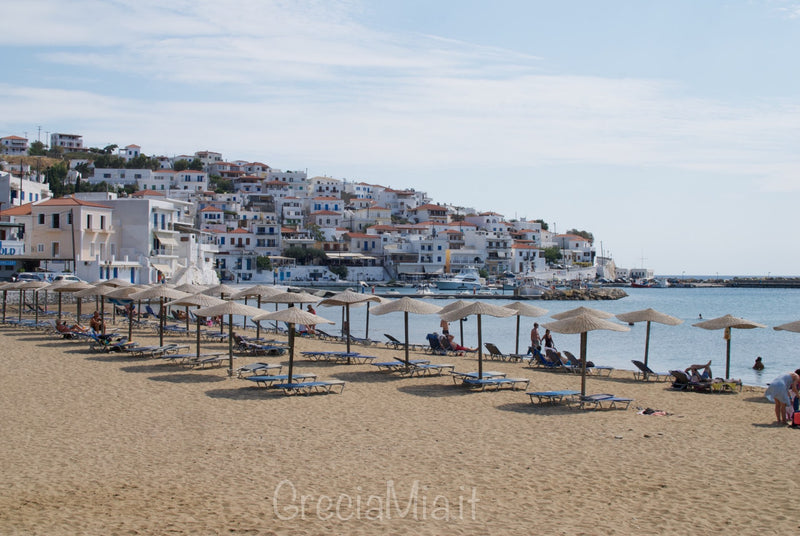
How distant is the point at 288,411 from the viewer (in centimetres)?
1239

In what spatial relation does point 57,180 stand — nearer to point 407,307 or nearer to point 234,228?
point 234,228

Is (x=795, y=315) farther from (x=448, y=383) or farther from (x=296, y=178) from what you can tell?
(x=296, y=178)

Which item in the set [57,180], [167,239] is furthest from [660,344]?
[57,180]

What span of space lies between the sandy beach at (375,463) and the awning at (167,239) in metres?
36.9

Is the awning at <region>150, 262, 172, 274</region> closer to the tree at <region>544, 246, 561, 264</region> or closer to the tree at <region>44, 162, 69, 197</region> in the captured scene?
the tree at <region>44, 162, 69, 197</region>

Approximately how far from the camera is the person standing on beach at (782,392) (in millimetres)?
11859

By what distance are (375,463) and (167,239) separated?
149 feet

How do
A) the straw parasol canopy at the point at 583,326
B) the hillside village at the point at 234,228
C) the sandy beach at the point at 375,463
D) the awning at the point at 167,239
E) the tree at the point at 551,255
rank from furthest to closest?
the tree at the point at 551,255, the awning at the point at 167,239, the hillside village at the point at 234,228, the straw parasol canopy at the point at 583,326, the sandy beach at the point at 375,463

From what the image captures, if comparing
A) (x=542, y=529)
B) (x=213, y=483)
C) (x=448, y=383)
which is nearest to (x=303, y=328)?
(x=448, y=383)

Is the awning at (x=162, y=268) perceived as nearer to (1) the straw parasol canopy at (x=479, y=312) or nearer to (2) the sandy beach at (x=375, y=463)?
(2) the sandy beach at (x=375, y=463)

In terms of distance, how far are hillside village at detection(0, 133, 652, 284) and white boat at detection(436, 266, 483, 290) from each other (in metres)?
2.07

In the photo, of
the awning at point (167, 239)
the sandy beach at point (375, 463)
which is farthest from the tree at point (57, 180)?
the sandy beach at point (375, 463)

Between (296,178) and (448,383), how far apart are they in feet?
368

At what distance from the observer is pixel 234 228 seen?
312 feet
